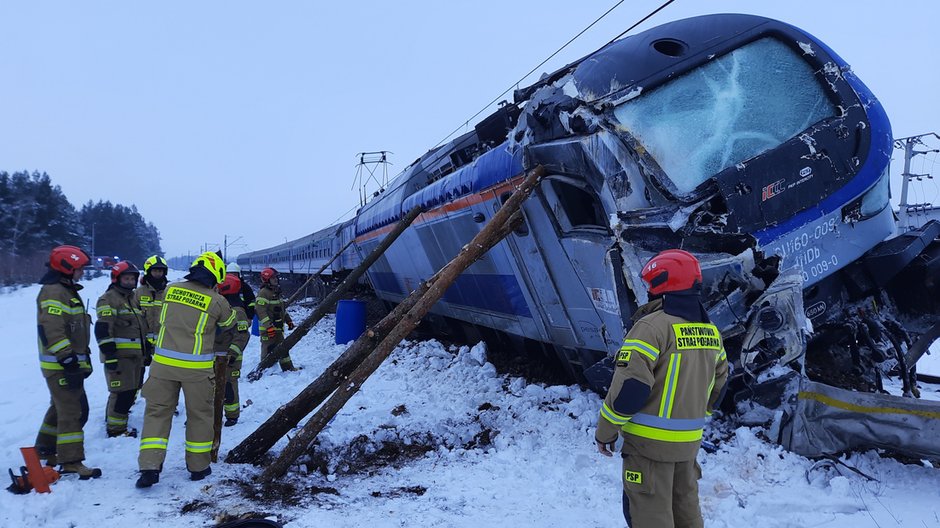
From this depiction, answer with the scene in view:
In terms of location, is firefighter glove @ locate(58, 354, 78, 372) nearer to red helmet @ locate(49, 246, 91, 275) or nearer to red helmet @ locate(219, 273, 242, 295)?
red helmet @ locate(49, 246, 91, 275)

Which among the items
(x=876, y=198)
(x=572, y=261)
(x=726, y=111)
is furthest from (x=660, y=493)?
(x=876, y=198)

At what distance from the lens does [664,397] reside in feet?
7.81

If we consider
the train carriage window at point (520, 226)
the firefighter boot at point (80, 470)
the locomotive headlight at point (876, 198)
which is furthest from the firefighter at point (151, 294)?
the locomotive headlight at point (876, 198)

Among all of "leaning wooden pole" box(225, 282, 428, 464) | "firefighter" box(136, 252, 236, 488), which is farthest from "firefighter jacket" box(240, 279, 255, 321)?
"firefighter" box(136, 252, 236, 488)

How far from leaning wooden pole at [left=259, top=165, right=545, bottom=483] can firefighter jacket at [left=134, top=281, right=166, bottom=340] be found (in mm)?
2557

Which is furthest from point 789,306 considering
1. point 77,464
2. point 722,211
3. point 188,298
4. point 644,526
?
point 77,464

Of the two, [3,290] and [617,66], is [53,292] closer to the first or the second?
[617,66]

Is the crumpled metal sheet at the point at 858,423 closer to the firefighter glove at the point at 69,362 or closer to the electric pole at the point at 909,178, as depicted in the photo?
the firefighter glove at the point at 69,362

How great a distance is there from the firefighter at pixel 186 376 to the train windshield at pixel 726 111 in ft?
11.2

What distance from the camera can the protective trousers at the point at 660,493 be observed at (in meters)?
2.38

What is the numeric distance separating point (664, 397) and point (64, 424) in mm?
4187

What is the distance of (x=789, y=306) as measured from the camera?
333cm

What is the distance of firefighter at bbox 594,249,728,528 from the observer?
2334 mm

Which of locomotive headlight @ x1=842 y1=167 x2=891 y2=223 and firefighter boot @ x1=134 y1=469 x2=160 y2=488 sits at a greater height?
locomotive headlight @ x1=842 y1=167 x2=891 y2=223
